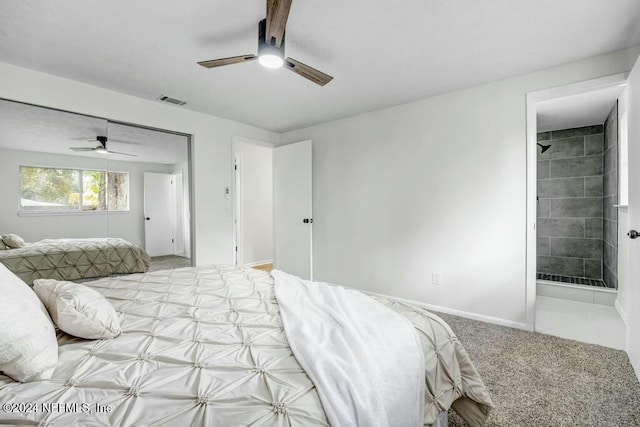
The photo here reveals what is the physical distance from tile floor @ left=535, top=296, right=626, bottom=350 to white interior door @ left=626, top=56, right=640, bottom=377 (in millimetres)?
467

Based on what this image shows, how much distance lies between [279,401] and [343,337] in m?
0.41

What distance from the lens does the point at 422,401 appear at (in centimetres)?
114

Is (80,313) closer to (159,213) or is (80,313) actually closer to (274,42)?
(274,42)

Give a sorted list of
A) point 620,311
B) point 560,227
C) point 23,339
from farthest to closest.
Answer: point 560,227
point 620,311
point 23,339

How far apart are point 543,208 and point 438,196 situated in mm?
2401

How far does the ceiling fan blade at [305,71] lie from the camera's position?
2.05 metres

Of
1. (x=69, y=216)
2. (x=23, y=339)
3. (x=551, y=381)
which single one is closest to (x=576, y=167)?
(x=551, y=381)

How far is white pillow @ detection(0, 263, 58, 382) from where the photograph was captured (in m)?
0.91

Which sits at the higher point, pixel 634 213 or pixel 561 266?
pixel 634 213

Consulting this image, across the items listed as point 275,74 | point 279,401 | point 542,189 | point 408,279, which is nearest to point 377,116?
point 275,74

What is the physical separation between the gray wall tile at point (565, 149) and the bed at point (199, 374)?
4.30 m

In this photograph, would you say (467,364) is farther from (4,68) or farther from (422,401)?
(4,68)

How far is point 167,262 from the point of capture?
3.58m

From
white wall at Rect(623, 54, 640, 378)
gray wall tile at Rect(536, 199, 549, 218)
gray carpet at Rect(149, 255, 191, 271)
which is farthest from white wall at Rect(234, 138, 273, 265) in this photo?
white wall at Rect(623, 54, 640, 378)
